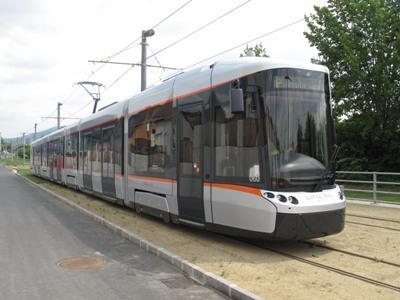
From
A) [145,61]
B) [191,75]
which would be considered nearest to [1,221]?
[191,75]

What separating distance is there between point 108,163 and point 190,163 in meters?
6.57

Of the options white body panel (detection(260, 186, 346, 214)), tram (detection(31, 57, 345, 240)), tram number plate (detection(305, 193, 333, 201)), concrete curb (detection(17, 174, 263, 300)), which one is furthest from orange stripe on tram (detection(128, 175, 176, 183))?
tram number plate (detection(305, 193, 333, 201))

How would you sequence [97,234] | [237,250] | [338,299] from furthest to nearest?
[97,234] < [237,250] < [338,299]

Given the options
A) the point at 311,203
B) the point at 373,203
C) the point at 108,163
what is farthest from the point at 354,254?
the point at 108,163

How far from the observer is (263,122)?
26.8 ft

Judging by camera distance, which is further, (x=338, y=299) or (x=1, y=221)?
(x=1, y=221)

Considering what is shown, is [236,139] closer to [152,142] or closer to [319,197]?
[319,197]

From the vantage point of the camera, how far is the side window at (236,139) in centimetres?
Result: 822

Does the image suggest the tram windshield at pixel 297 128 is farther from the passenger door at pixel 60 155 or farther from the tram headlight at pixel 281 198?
the passenger door at pixel 60 155

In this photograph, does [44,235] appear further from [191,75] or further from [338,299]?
[338,299]

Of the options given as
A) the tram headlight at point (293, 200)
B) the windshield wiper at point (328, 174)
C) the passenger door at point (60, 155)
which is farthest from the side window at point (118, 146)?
the passenger door at point (60, 155)

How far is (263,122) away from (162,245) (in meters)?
2.95

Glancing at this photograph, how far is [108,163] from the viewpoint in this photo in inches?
619

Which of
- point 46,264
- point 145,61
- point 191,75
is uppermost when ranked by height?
point 145,61
